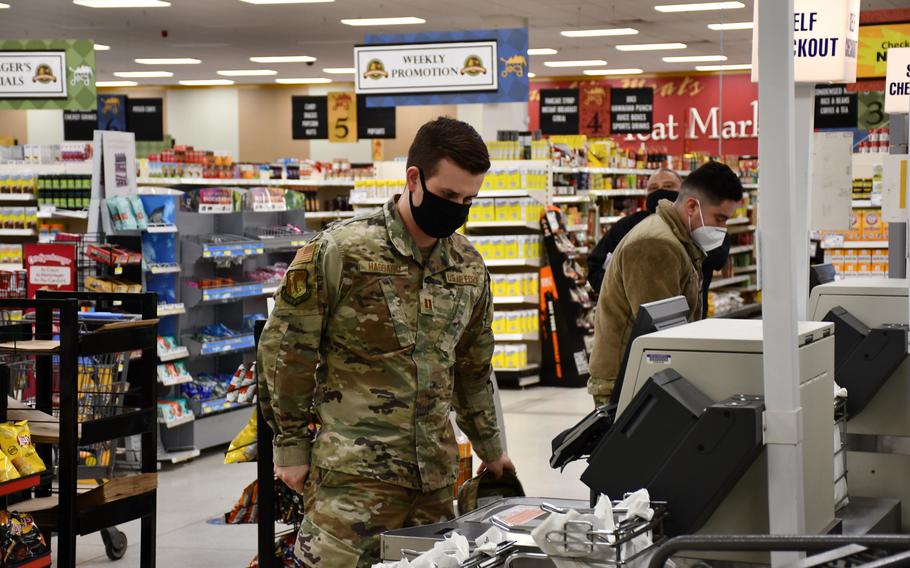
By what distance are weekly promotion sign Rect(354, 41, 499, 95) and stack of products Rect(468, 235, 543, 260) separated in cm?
159

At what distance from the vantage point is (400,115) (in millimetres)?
25953

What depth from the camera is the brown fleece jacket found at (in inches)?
154

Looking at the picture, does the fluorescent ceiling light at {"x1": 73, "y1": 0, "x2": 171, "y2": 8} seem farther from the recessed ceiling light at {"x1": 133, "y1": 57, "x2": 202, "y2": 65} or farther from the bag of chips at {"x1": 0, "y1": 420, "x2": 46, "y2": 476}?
the bag of chips at {"x1": 0, "y1": 420, "x2": 46, "y2": 476}

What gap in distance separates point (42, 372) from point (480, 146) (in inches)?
106

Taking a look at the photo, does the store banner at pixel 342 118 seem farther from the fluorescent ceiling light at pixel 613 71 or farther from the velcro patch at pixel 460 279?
the velcro patch at pixel 460 279

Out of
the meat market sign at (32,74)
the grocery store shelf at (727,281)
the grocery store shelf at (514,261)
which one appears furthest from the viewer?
the grocery store shelf at (727,281)

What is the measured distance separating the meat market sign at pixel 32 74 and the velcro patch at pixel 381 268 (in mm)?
9662

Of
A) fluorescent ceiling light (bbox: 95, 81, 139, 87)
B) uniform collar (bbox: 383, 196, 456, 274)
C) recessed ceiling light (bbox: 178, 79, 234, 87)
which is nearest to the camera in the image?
uniform collar (bbox: 383, 196, 456, 274)

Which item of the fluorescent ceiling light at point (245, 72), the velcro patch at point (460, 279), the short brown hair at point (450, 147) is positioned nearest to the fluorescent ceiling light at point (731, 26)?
the fluorescent ceiling light at point (245, 72)

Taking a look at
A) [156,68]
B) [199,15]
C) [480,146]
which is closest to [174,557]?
[480,146]

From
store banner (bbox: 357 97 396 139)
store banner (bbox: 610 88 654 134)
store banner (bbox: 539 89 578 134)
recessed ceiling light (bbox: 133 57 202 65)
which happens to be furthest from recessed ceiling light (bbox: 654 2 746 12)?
recessed ceiling light (bbox: 133 57 202 65)

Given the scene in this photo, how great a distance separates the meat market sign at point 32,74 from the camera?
37.4ft

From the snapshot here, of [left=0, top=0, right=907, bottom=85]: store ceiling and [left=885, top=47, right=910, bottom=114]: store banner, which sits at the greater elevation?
[left=0, top=0, right=907, bottom=85]: store ceiling

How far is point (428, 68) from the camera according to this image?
9.79m
